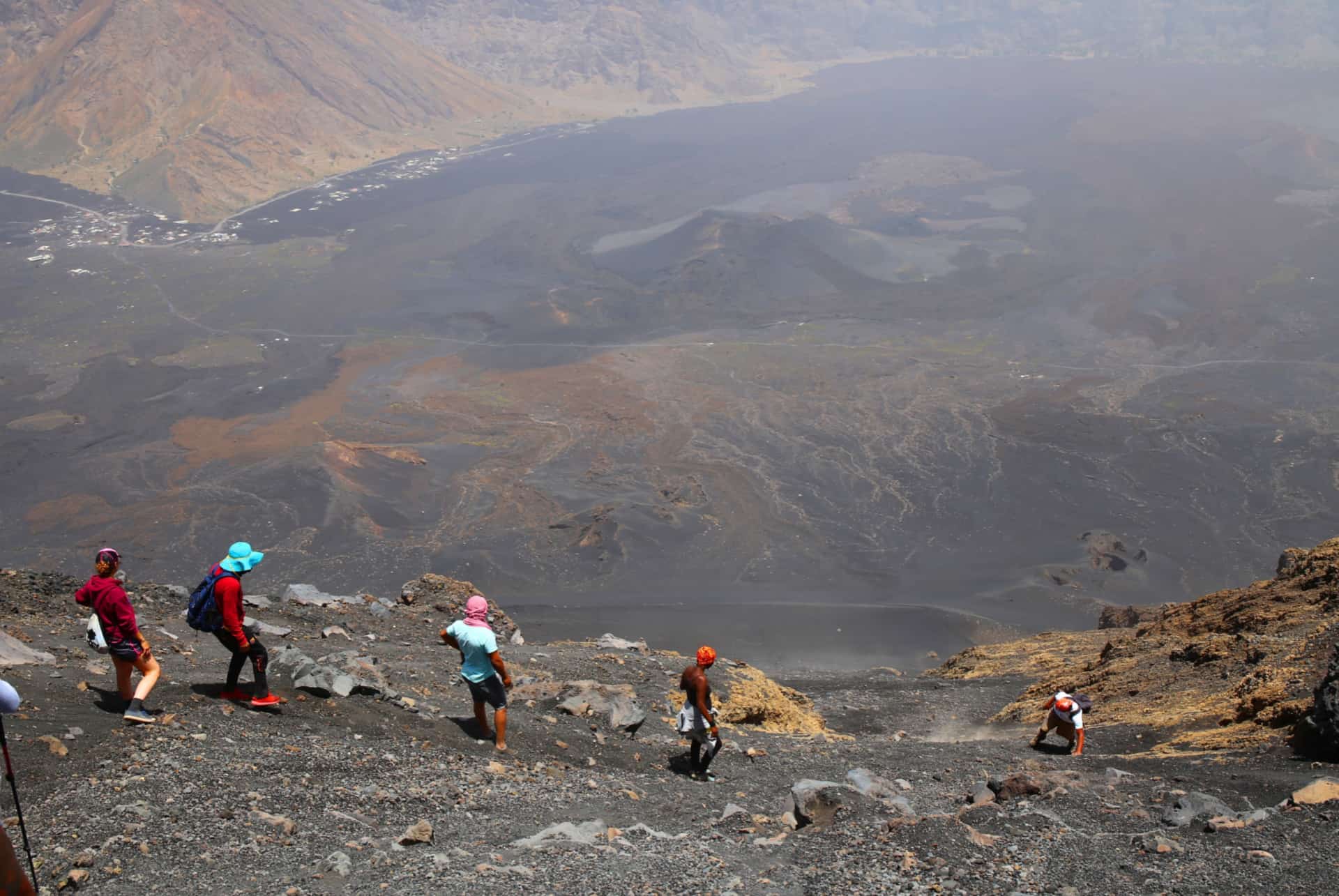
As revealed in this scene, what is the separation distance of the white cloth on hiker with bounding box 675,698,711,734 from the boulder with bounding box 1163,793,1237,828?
3036mm

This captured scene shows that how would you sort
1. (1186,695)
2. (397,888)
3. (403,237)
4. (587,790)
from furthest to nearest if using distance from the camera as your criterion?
(403,237), (1186,695), (587,790), (397,888)

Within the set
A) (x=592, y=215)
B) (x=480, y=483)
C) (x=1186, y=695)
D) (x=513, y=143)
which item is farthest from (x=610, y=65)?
(x=1186, y=695)

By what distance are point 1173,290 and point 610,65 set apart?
9221 centimetres

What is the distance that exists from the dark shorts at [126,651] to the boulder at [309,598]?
654 centimetres

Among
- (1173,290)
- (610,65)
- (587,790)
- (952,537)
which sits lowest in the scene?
(952,537)

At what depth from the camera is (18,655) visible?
8047mm

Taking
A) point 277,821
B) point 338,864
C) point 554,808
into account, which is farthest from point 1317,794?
point 277,821

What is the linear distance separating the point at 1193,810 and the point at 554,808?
3.94 metres

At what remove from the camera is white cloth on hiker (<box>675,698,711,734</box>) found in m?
7.62

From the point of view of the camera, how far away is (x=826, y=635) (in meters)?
21.9

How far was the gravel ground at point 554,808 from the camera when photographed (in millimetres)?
5457

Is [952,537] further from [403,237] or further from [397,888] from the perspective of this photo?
[403,237]

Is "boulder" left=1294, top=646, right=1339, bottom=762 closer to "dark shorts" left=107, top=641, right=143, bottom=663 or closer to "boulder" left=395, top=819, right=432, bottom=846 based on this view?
"boulder" left=395, top=819, right=432, bottom=846

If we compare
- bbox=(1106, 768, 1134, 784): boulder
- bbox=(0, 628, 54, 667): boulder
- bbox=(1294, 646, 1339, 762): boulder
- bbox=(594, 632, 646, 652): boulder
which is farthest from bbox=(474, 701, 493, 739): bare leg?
bbox=(1294, 646, 1339, 762): boulder
